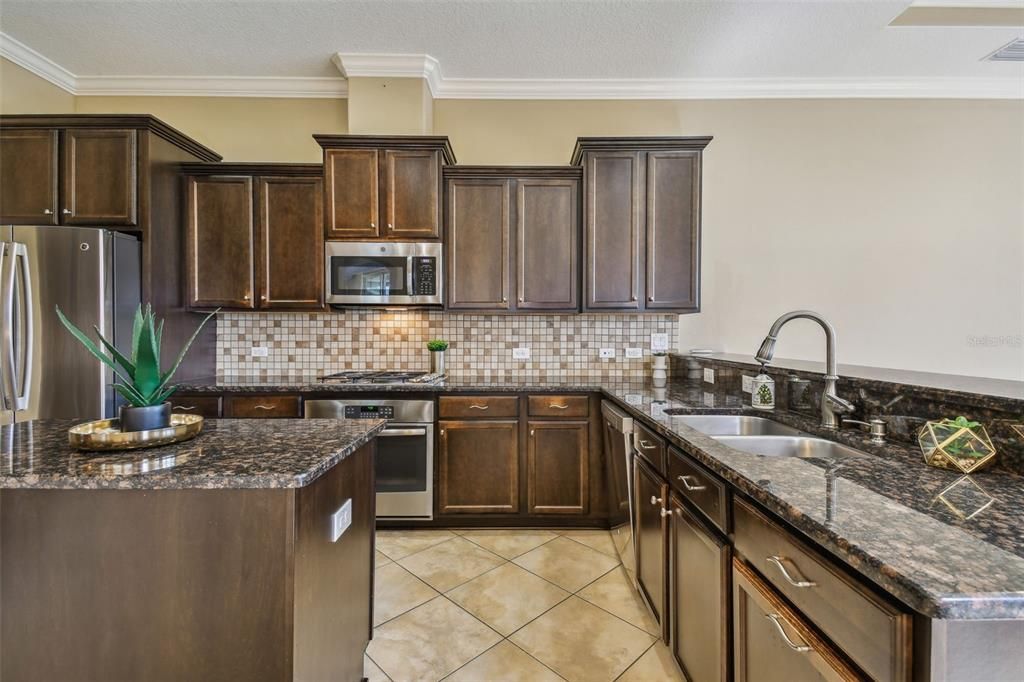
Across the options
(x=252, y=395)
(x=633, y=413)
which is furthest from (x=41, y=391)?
(x=633, y=413)

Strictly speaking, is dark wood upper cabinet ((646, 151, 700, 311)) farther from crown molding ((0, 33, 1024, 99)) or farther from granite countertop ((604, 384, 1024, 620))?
granite countertop ((604, 384, 1024, 620))

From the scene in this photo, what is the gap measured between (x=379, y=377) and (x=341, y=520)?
1.79m

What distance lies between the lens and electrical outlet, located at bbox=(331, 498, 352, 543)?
1.21 m

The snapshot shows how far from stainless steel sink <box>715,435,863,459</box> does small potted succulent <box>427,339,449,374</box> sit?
2.01m

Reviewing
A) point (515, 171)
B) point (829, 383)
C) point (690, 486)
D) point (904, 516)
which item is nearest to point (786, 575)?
point (904, 516)

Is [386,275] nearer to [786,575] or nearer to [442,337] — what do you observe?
[442,337]

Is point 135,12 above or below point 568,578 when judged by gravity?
above

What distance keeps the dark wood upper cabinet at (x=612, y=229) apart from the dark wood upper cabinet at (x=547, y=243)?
0.11 metres

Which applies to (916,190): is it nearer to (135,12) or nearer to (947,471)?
(947,471)

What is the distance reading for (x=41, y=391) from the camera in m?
2.33

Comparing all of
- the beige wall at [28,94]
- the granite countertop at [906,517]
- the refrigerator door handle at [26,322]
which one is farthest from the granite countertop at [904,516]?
the beige wall at [28,94]

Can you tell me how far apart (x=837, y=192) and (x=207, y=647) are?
4.37m

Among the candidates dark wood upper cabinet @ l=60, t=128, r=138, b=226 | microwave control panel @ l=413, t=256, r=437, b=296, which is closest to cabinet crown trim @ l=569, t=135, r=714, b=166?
microwave control panel @ l=413, t=256, r=437, b=296

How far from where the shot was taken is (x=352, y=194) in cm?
286
